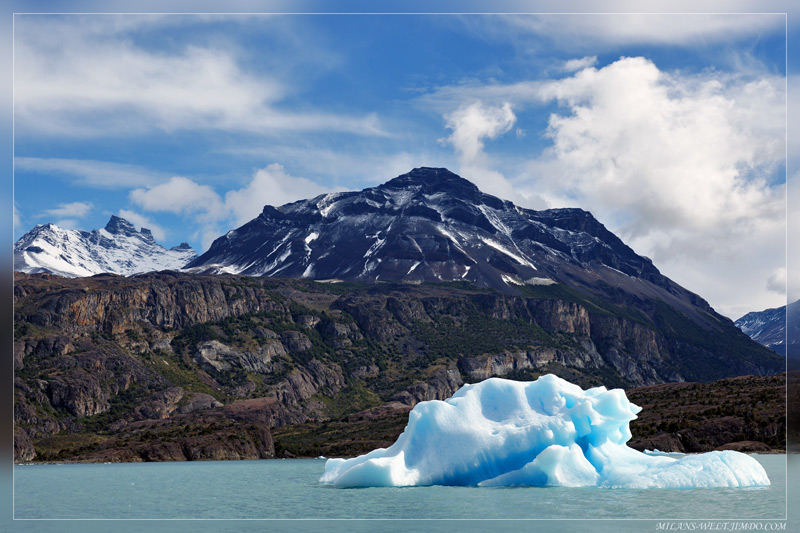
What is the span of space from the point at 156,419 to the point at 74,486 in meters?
131

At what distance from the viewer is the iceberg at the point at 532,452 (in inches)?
1869

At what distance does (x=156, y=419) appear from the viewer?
194000 millimetres

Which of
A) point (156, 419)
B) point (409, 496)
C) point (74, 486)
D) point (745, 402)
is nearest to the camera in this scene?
point (409, 496)

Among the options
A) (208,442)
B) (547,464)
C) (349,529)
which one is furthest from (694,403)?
(349,529)

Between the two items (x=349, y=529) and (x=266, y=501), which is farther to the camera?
(x=266, y=501)

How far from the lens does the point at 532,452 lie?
49.0 meters

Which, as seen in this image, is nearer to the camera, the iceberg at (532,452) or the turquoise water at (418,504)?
the turquoise water at (418,504)

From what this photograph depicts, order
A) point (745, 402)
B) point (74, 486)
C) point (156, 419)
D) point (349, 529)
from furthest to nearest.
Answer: point (156, 419)
point (745, 402)
point (74, 486)
point (349, 529)

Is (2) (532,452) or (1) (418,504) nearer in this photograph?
(1) (418,504)

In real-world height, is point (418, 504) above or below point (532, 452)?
below

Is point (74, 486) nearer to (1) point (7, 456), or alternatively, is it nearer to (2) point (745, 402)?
(1) point (7, 456)

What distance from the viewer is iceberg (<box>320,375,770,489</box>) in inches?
1869

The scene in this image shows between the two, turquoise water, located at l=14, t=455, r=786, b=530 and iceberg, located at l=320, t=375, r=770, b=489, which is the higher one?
iceberg, located at l=320, t=375, r=770, b=489

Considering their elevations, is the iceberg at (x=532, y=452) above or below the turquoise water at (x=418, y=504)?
above
